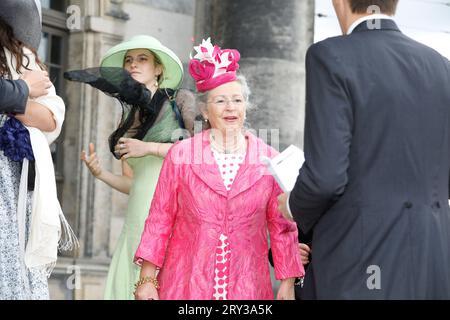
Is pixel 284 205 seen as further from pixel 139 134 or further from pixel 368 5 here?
pixel 139 134

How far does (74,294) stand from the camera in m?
9.91

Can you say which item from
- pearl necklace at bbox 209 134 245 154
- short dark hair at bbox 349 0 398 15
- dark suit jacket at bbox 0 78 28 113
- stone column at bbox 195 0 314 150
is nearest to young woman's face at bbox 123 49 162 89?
pearl necklace at bbox 209 134 245 154

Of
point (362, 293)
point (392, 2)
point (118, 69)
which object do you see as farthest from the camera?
point (118, 69)

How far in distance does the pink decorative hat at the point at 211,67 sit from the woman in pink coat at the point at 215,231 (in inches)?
9.2

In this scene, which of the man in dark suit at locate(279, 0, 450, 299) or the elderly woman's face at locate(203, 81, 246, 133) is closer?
the man in dark suit at locate(279, 0, 450, 299)

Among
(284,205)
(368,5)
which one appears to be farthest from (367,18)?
(284,205)

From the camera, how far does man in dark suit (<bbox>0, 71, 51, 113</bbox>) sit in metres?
4.77

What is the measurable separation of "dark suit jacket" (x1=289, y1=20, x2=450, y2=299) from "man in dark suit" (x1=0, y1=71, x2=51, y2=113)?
1335mm

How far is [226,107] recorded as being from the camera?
17.8ft

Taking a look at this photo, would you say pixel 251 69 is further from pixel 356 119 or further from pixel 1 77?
pixel 356 119

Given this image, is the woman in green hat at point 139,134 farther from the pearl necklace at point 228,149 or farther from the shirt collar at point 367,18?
the shirt collar at point 367,18

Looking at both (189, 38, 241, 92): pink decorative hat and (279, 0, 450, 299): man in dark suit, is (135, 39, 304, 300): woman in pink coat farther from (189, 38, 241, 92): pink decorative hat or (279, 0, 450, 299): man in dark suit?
(279, 0, 450, 299): man in dark suit

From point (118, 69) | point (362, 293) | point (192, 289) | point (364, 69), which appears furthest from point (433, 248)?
point (118, 69)
